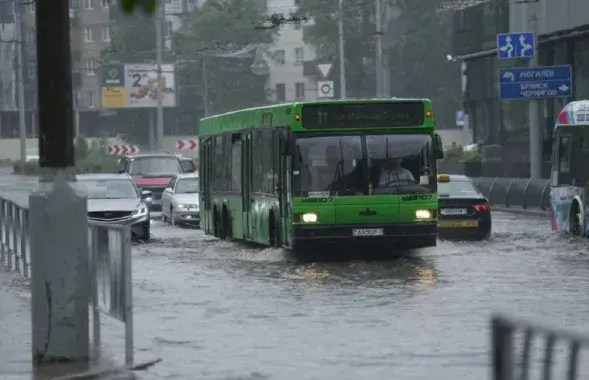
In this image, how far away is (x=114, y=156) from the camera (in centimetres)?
9169

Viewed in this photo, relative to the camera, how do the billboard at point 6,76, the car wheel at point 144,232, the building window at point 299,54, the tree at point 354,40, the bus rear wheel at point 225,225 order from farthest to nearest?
the building window at point 299,54 → the billboard at point 6,76 → the tree at point 354,40 → the car wheel at point 144,232 → the bus rear wheel at point 225,225

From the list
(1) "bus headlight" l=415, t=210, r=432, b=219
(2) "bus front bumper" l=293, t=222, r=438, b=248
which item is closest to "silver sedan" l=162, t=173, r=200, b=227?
(2) "bus front bumper" l=293, t=222, r=438, b=248

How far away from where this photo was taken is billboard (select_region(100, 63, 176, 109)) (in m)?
101

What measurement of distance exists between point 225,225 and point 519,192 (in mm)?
19198

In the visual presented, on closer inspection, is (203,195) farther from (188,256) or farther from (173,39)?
(173,39)

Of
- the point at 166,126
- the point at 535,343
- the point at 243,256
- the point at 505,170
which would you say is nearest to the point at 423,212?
the point at 243,256

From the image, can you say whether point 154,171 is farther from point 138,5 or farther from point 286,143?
point 138,5

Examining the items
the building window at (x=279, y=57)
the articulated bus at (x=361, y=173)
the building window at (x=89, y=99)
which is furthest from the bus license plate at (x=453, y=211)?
the building window at (x=89, y=99)

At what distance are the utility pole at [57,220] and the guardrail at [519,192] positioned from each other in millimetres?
34282

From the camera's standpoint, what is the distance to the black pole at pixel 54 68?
12.3 metres

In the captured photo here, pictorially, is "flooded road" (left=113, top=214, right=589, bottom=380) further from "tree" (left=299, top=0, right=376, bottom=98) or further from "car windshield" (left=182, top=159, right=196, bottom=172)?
"tree" (left=299, top=0, right=376, bottom=98)

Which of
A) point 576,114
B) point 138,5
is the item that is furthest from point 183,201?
point 138,5

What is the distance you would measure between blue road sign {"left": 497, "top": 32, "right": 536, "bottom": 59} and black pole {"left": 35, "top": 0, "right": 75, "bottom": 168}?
35.7 meters

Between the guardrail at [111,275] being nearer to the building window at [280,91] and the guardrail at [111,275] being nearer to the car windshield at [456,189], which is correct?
the car windshield at [456,189]
